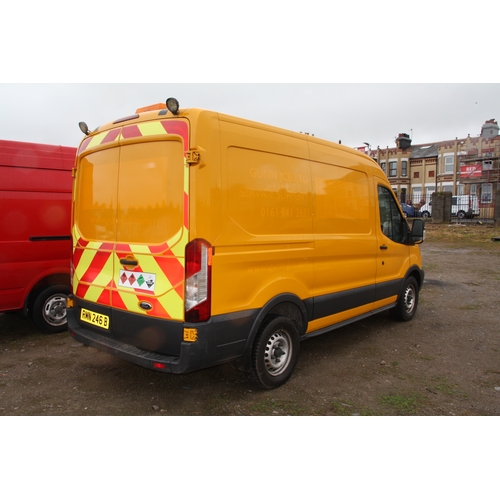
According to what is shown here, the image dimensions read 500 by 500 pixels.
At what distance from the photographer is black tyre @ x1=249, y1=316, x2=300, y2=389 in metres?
3.72

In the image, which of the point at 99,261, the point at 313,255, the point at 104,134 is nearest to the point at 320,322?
the point at 313,255

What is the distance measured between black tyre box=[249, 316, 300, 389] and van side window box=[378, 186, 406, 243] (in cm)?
237

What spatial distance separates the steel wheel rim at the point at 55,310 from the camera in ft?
18.5

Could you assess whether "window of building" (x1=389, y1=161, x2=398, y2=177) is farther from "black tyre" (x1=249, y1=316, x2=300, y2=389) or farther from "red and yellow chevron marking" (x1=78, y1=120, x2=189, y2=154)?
"red and yellow chevron marking" (x1=78, y1=120, x2=189, y2=154)

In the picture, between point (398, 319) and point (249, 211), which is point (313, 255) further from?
point (398, 319)

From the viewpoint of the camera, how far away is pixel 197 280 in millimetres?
3215

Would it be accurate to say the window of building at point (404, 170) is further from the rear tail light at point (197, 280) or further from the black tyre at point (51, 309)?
the rear tail light at point (197, 280)

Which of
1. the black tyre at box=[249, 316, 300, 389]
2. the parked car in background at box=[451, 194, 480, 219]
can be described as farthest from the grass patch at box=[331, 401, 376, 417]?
the parked car in background at box=[451, 194, 480, 219]

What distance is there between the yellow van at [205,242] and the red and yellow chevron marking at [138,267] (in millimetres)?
11

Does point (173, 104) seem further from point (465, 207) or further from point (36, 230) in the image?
point (465, 207)

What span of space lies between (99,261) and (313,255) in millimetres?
2120

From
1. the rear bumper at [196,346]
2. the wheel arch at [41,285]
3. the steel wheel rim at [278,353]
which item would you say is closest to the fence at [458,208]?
the steel wheel rim at [278,353]

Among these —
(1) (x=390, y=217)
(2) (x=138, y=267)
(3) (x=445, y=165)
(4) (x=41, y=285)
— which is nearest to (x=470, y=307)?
(1) (x=390, y=217)
